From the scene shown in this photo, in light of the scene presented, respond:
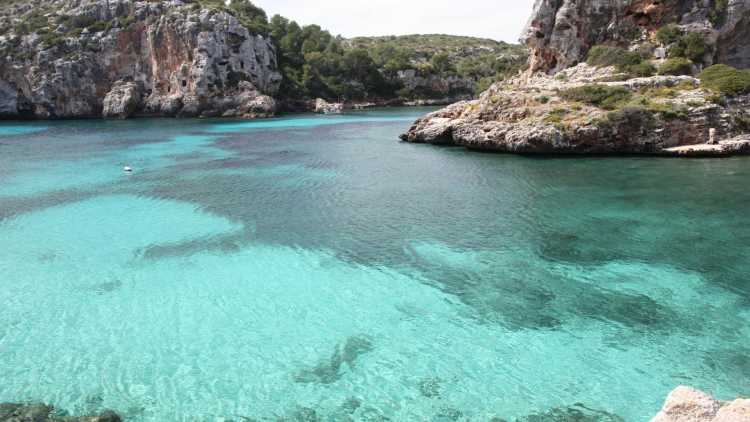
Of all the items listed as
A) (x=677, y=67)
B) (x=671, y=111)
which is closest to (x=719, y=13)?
(x=677, y=67)

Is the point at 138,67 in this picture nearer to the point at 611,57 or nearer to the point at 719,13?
the point at 611,57

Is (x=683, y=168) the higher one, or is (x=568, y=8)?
(x=568, y=8)

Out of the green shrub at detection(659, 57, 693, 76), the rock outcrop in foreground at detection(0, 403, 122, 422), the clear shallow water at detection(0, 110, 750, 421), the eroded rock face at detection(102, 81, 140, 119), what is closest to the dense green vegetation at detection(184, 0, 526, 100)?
the eroded rock face at detection(102, 81, 140, 119)

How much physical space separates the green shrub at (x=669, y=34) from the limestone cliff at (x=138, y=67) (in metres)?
58.5

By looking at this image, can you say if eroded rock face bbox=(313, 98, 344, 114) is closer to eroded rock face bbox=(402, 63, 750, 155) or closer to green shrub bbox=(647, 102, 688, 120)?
eroded rock face bbox=(402, 63, 750, 155)

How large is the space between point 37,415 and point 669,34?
48501 millimetres

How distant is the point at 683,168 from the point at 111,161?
3825 cm

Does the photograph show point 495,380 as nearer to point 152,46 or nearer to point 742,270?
point 742,270

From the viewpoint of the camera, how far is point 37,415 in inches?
371

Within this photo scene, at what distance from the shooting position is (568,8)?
4909cm

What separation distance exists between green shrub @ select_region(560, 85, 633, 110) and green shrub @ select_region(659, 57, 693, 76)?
6.66 metres

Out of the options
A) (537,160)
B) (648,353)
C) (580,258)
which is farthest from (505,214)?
(537,160)

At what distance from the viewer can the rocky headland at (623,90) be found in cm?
3256

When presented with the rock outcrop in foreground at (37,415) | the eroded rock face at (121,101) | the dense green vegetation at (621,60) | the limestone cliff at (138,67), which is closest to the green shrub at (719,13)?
the dense green vegetation at (621,60)
